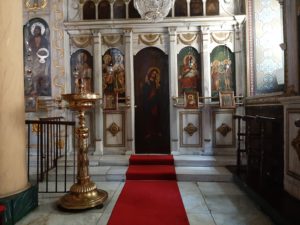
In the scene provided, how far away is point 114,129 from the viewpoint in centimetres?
643

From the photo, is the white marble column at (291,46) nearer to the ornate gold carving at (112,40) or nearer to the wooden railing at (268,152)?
the wooden railing at (268,152)

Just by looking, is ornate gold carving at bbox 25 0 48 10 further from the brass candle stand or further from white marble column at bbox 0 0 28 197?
the brass candle stand

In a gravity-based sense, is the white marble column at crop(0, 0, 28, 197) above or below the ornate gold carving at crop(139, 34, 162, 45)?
below

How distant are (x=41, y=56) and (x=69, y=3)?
149 centimetres

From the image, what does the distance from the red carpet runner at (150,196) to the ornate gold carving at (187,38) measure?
2796 mm

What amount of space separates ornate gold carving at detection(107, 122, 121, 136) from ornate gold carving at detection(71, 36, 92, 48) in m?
2.08

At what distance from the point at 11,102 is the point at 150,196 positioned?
2.24 m

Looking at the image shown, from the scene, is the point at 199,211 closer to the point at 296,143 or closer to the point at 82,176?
the point at 296,143

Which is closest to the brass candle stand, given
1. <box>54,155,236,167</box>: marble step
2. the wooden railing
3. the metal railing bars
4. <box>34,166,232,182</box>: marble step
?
the metal railing bars

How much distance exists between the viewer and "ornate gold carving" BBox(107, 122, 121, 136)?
21.1ft

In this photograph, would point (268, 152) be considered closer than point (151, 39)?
Yes

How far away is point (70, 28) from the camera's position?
6.40 m

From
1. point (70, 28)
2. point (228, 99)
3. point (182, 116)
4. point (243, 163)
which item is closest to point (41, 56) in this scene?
point (70, 28)

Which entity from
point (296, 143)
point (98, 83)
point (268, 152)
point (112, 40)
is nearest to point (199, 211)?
point (296, 143)
